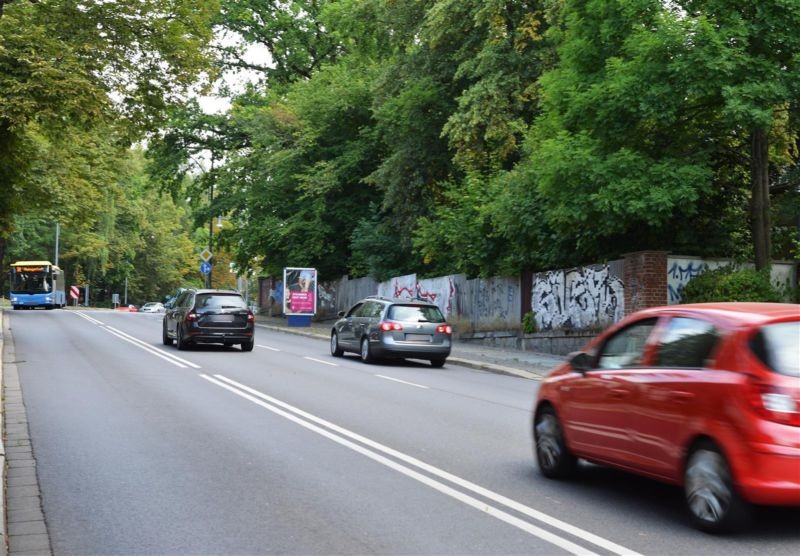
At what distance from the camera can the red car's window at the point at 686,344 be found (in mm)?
6574

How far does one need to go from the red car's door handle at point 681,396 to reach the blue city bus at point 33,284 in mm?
59360

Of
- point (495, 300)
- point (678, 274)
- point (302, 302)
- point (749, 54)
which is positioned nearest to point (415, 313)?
point (678, 274)

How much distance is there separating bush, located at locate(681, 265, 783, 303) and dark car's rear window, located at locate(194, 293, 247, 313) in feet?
36.5

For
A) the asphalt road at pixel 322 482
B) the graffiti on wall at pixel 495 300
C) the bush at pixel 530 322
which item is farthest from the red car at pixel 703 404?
the graffiti on wall at pixel 495 300

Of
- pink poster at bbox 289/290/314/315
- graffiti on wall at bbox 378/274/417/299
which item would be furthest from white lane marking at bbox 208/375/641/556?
pink poster at bbox 289/290/314/315

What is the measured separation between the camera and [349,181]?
4262 cm

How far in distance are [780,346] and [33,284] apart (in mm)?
60913

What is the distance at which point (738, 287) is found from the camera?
1986 centimetres

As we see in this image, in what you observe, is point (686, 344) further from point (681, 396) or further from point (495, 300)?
point (495, 300)

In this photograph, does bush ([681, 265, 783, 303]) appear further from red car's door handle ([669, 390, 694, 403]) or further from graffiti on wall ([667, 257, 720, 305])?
red car's door handle ([669, 390, 694, 403])

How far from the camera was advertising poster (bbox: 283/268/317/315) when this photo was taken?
135 ft

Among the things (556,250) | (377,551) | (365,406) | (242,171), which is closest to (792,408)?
(377,551)

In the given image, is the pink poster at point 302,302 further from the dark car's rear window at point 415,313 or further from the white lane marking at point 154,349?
the dark car's rear window at point 415,313

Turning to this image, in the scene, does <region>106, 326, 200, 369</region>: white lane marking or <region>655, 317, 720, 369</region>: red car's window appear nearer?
<region>655, 317, 720, 369</region>: red car's window
